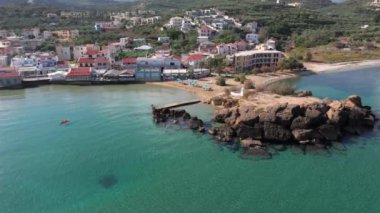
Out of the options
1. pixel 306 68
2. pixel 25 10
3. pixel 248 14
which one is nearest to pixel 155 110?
pixel 306 68

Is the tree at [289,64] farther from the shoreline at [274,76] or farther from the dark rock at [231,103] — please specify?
the dark rock at [231,103]

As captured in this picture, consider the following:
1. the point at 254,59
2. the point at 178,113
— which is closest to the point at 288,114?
the point at 178,113

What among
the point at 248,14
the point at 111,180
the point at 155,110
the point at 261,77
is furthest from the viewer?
the point at 248,14

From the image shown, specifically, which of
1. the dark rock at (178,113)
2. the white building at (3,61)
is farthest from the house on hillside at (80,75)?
the dark rock at (178,113)

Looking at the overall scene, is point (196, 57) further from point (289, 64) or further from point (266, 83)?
point (289, 64)

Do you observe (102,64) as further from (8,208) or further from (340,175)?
(340,175)

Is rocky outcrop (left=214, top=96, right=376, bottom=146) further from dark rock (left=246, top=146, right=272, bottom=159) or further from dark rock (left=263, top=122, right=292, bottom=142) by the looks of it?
dark rock (left=246, top=146, right=272, bottom=159)
